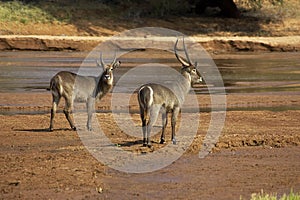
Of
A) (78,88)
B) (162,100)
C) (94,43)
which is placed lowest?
(94,43)

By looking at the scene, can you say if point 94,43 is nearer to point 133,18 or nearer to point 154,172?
point 133,18

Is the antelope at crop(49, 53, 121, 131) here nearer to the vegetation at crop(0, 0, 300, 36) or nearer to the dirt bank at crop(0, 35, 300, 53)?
the dirt bank at crop(0, 35, 300, 53)

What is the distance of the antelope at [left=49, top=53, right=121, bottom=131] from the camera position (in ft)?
47.2

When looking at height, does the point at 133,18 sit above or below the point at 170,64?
below

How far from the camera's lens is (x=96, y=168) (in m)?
10.7

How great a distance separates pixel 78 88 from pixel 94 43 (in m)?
22.9

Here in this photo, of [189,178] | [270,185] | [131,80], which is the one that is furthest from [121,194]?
[131,80]

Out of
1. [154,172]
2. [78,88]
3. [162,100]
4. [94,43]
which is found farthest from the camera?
[94,43]

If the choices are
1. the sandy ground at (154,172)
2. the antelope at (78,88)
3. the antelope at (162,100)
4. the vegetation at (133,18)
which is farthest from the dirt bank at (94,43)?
the antelope at (162,100)

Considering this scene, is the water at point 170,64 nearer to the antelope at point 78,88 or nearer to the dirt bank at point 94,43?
the dirt bank at point 94,43

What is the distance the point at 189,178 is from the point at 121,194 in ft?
4.02

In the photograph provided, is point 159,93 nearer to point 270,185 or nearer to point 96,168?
point 96,168

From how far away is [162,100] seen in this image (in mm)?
12445

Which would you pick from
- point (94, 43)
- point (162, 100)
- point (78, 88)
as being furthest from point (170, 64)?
point (162, 100)
